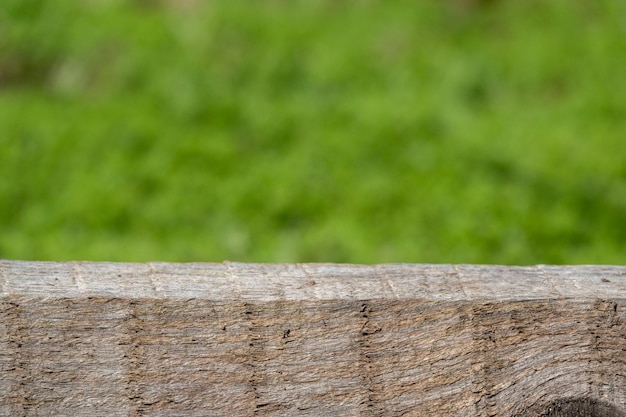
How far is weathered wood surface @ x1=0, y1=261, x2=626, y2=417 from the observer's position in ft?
2.25

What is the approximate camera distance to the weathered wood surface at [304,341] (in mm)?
686

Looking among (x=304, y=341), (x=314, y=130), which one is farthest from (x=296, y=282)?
(x=314, y=130)

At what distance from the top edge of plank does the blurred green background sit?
2.56 metres

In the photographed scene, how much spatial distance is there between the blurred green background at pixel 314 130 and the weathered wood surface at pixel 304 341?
2574 mm

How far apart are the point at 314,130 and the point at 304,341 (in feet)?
11.7

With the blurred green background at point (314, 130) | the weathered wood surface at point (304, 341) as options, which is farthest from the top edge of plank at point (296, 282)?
the blurred green background at point (314, 130)

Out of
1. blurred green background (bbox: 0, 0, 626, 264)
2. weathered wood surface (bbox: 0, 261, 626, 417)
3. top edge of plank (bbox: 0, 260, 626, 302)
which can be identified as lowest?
weathered wood surface (bbox: 0, 261, 626, 417)

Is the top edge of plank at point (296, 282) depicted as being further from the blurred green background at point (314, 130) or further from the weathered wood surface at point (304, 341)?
the blurred green background at point (314, 130)

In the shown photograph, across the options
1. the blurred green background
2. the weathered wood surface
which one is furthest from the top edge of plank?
the blurred green background

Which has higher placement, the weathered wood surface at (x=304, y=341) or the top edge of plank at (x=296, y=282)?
the top edge of plank at (x=296, y=282)

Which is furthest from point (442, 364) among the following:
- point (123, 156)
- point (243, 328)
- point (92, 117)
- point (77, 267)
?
point (92, 117)

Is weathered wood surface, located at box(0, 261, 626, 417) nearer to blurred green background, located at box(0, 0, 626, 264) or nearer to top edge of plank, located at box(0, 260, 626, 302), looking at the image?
top edge of plank, located at box(0, 260, 626, 302)

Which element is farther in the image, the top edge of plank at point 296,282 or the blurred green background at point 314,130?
the blurred green background at point 314,130

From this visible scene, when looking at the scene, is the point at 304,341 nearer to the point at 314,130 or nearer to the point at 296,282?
the point at 296,282
